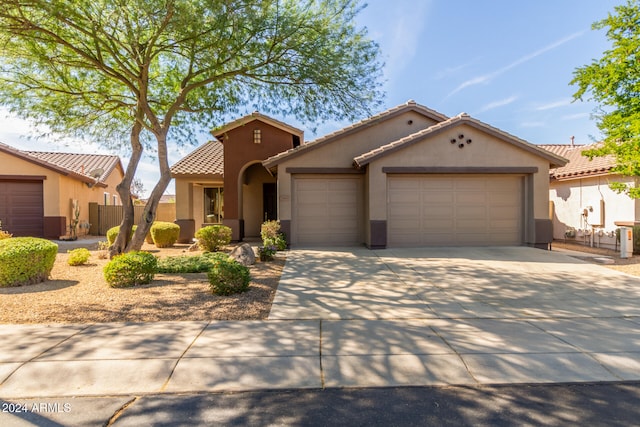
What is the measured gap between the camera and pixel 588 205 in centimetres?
1501

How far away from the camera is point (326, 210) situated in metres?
13.5

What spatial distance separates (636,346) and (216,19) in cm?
1027

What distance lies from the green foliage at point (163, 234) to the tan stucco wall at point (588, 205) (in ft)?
58.4

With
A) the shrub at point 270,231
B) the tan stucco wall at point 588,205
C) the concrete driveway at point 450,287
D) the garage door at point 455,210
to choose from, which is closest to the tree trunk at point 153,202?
the shrub at point 270,231

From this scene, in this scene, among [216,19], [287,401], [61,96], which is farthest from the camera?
[61,96]

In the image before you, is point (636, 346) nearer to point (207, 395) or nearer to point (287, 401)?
point (287, 401)

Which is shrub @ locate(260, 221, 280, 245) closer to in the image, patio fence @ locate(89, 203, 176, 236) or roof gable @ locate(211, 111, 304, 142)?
roof gable @ locate(211, 111, 304, 142)

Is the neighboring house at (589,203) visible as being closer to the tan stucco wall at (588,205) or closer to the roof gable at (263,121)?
the tan stucco wall at (588,205)

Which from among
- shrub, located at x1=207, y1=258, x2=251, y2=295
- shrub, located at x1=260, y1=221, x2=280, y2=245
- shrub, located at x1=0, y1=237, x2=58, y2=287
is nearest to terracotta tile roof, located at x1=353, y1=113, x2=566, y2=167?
shrub, located at x1=260, y1=221, x2=280, y2=245

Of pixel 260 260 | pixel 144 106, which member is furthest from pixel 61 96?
pixel 260 260

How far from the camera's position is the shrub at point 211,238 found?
12.7 m

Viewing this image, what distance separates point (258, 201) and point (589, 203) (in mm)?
15273

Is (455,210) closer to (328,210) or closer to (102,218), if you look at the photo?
(328,210)

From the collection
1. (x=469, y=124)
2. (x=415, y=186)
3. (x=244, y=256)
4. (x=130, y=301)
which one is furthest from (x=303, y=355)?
(x=469, y=124)
